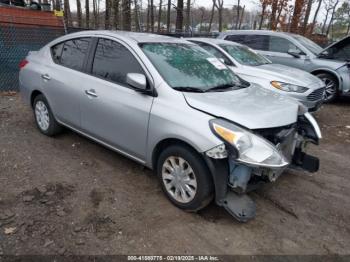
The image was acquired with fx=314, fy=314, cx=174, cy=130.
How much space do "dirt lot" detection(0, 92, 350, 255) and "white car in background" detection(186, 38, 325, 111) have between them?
1.78 m

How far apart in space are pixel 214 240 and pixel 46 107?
10.8 ft

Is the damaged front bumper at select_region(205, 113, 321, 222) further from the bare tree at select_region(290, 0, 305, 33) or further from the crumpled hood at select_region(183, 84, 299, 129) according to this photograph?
the bare tree at select_region(290, 0, 305, 33)

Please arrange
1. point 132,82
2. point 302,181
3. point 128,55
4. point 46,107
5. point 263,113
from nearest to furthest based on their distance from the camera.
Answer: point 263,113 → point 132,82 → point 128,55 → point 302,181 → point 46,107

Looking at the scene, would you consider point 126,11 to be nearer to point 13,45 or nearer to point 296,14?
point 13,45

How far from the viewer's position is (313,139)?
12.0 feet

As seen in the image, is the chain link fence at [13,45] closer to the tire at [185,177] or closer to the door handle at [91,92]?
the door handle at [91,92]

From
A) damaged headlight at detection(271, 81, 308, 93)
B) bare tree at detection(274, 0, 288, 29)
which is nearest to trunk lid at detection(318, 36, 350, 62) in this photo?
damaged headlight at detection(271, 81, 308, 93)

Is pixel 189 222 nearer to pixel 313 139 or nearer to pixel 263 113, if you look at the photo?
pixel 263 113

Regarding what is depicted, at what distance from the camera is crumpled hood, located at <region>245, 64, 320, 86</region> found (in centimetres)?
601

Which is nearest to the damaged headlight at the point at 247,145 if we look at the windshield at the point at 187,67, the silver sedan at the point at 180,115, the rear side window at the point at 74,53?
the silver sedan at the point at 180,115

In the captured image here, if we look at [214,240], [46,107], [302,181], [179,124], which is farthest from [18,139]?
[302,181]

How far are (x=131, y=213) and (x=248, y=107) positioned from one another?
1590mm

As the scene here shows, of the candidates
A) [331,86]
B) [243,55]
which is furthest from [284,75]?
[331,86]

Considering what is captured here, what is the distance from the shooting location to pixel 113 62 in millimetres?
3789
